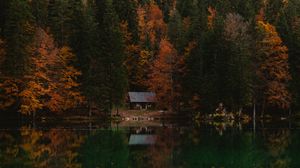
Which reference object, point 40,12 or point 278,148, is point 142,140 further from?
point 40,12

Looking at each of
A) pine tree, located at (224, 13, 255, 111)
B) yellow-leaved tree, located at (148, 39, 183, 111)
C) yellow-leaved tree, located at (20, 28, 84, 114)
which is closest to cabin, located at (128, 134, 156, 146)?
yellow-leaved tree, located at (20, 28, 84, 114)

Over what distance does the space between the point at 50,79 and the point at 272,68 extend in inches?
1140

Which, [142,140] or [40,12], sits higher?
[40,12]

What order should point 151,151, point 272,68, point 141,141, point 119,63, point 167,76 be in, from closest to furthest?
point 151,151 < point 141,141 < point 272,68 < point 119,63 < point 167,76

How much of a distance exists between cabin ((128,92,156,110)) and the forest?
239 cm

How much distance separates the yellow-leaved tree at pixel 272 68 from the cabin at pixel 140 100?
19.2 metres

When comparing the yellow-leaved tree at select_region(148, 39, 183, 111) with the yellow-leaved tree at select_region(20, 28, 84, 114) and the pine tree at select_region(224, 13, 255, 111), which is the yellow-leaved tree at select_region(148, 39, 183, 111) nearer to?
the pine tree at select_region(224, 13, 255, 111)

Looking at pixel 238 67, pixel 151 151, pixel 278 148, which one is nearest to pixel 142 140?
pixel 151 151

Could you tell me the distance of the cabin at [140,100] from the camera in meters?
82.1

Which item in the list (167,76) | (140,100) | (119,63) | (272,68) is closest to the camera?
(272,68)

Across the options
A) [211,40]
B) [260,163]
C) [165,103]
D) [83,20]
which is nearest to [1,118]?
[83,20]

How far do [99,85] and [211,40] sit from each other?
57.7 ft

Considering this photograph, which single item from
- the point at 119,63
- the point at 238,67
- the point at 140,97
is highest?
the point at 119,63

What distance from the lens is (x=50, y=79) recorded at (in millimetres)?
65438
